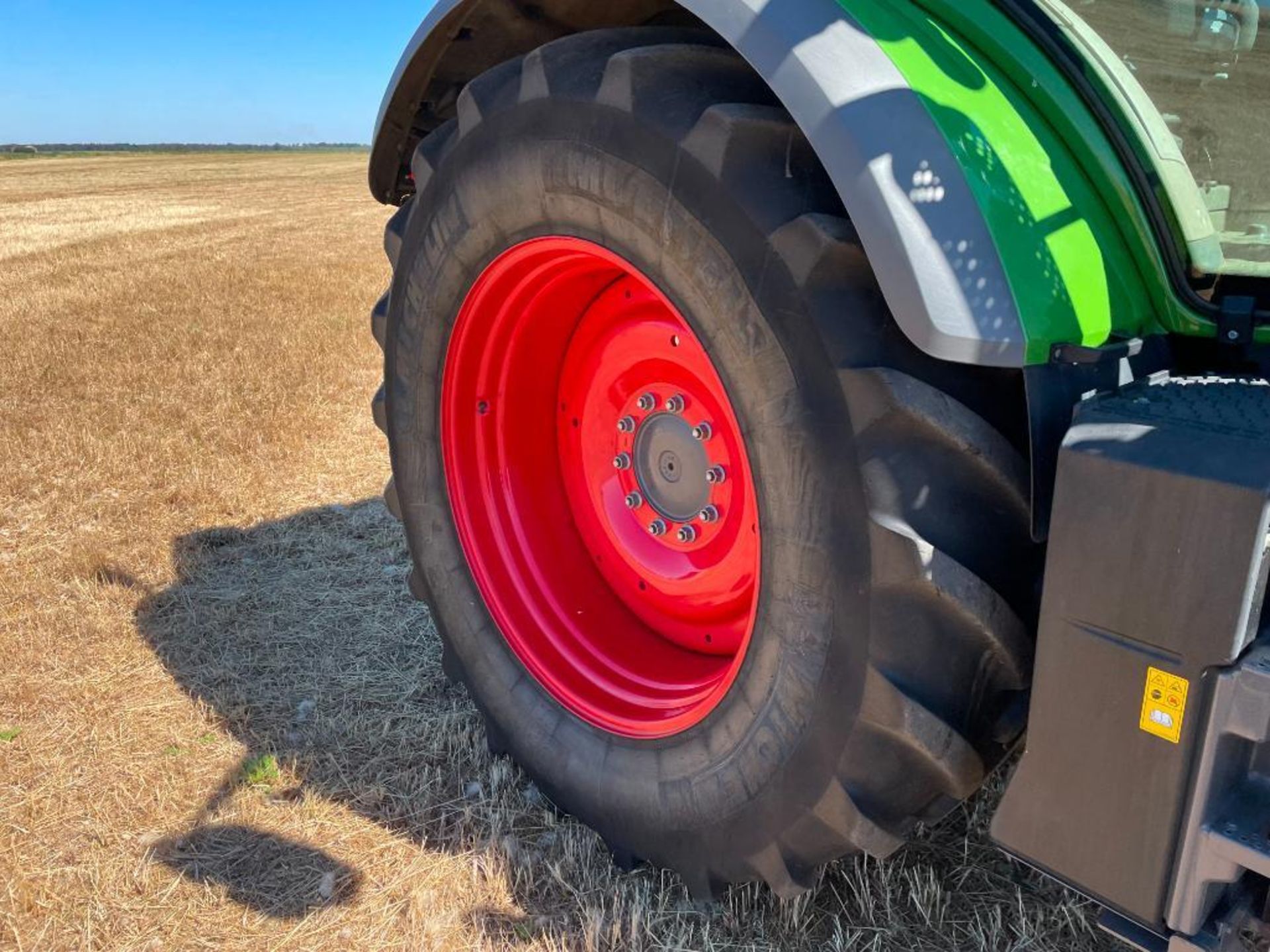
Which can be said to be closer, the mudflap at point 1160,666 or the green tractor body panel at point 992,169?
the mudflap at point 1160,666

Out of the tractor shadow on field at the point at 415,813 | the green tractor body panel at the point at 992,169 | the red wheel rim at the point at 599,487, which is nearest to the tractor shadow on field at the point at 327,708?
the tractor shadow on field at the point at 415,813

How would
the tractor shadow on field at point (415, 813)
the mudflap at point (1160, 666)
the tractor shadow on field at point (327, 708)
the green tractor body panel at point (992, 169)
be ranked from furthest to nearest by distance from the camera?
the tractor shadow on field at point (327, 708), the tractor shadow on field at point (415, 813), the green tractor body panel at point (992, 169), the mudflap at point (1160, 666)

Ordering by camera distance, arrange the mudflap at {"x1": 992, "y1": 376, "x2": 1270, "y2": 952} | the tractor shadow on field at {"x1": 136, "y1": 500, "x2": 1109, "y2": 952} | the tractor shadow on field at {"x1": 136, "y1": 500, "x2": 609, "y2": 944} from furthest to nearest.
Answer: the tractor shadow on field at {"x1": 136, "y1": 500, "x2": 609, "y2": 944} → the tractor shadow on field at {"x1": 136, "y1": 500, "x2": 1109, "y2": 952} → the mudflap at {"x1": 992, "y1": 376, "x2": 1270, "y2": 952}

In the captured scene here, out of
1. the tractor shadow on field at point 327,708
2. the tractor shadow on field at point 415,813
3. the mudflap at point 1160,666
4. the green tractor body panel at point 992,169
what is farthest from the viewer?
the tractor shadow on field at point 327,708

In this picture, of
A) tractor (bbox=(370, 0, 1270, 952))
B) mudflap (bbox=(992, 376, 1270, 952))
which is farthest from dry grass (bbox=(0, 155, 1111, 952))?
mudflap (bbox=(992, 376, 1270, 952))

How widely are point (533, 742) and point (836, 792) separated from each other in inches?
30.4

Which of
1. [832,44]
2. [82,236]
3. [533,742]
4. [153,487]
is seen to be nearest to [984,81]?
[832,44]

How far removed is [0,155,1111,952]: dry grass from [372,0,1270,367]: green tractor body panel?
1054 millimetres

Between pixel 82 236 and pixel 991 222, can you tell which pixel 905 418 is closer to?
pixel 991 222

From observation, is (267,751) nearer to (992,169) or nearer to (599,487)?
(599,487)

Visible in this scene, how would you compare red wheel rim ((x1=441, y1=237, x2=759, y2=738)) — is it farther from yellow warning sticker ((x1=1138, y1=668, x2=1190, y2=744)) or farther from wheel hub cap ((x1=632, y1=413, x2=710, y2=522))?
yellow warning sticker ((x1=1138, y1=668, x2=1190, y2=744))

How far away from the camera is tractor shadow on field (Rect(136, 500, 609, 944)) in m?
2.01

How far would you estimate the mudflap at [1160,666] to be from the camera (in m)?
1.12

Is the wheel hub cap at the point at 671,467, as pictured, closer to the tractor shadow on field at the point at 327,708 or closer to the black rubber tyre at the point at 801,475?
the black rubber tyre at the point at 801,475
